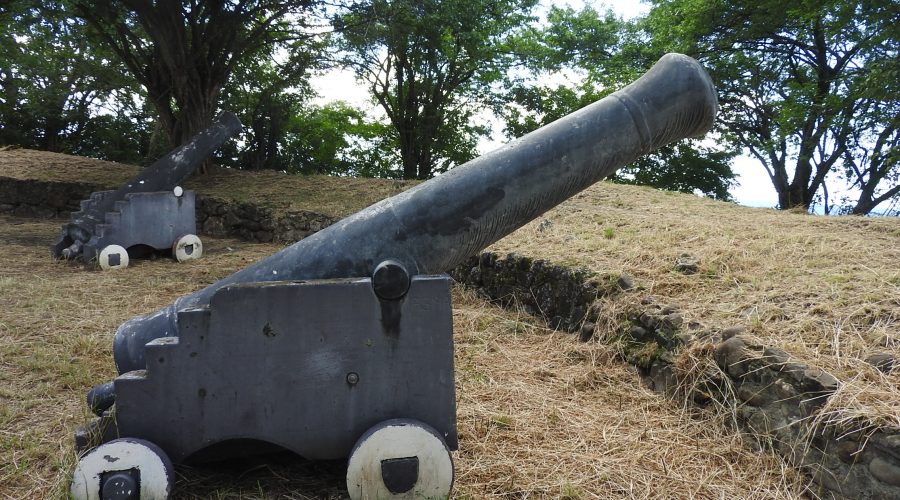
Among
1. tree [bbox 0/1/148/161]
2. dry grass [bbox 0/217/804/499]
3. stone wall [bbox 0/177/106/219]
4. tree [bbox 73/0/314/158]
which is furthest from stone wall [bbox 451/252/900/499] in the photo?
tree [bbox 0/1/148/161]

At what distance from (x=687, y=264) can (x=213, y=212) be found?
9032mm

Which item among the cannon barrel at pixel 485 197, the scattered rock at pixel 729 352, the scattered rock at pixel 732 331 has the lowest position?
the scattered rock at pixel 729 352

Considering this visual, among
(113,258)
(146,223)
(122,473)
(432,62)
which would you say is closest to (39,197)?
(146,223)

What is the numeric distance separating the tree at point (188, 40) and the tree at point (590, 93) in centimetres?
715

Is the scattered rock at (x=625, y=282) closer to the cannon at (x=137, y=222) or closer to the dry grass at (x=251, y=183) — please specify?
the dry grass at (x=251, y=183)

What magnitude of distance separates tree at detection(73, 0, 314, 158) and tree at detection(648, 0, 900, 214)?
8758mm

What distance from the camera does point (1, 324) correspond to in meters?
4.94

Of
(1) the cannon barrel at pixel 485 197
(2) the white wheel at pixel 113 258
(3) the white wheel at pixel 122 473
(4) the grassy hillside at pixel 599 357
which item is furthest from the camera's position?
(2) the white wheel at pixel 113 258

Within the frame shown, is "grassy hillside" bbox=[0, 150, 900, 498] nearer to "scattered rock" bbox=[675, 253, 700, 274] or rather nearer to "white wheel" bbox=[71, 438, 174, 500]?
"scattered rock" bbox=[675, 253, 700, 274]

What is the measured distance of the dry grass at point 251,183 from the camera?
10.7m

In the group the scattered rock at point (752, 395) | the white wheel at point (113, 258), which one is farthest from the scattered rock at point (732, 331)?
the white wheel at point (113, 258)

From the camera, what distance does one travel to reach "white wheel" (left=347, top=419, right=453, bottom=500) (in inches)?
91.2

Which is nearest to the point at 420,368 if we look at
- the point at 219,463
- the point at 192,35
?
the point at 219,463

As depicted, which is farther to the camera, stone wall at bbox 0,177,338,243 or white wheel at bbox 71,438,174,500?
stone wall at bbox 0,177,338,243
